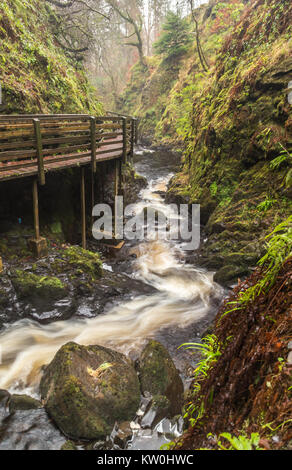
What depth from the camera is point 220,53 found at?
45.0 feet

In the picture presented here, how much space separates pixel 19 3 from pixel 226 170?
1049 centimetres

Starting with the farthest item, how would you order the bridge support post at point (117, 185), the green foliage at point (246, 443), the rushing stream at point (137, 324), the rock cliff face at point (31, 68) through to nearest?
1. the bridge support post at point (117, 185)
2. the rock cliff face at point (31, 68)
3. the rushing stream at point (137, 324)
4. the green foliage at point (246, 443)

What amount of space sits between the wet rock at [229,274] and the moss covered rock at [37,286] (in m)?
4.16

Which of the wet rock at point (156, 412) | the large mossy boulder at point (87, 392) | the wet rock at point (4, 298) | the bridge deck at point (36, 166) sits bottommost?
the wet rock at point (156, 412)

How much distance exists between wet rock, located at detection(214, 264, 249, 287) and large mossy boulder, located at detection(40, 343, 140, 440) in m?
4.06

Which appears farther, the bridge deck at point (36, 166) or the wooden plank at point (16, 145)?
the bridge deck at point (36, 166)

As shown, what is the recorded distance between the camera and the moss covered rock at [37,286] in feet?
19.9

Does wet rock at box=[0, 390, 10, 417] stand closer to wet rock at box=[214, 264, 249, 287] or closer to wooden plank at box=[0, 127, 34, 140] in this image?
wooden plank at box=[0, 127, 34, 140]

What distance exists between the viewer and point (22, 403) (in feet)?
13.2

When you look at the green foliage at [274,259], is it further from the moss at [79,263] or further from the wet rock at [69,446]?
the moss at [79,263]

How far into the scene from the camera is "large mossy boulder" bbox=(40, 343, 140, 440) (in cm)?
369

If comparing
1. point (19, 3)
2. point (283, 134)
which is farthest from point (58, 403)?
point (19, 3)

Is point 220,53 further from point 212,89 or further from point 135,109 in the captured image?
point 135,109

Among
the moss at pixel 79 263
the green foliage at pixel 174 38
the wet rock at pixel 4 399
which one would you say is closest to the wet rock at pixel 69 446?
the wet rock at pixel 4 399
